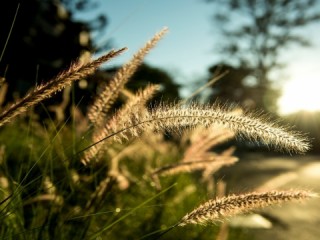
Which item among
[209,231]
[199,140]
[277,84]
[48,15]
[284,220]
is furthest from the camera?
[277,84]

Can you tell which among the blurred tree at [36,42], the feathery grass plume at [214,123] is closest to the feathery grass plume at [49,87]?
the feathery grass plume at [214,123]

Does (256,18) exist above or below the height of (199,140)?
above

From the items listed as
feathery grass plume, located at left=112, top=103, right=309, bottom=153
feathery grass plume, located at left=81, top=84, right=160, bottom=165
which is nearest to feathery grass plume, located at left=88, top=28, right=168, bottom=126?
feathery grass plume, located at left=81, top=84, right=160, bottom=165

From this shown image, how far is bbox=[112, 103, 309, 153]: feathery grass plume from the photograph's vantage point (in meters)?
1.09

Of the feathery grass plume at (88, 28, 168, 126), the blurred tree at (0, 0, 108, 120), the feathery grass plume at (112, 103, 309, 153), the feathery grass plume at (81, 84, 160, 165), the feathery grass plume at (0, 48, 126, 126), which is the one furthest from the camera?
the blurred tree at (0, 0, 108, 120)

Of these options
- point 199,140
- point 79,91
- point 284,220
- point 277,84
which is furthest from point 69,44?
point 277,84

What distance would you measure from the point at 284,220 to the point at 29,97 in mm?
Result: 3083

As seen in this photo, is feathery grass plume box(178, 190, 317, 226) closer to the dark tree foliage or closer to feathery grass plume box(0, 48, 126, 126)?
feathery grass plume box(0, 48, 126, 126)

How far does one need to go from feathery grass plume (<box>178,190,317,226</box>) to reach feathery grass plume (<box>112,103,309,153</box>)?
4.6 inches

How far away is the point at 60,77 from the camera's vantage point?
3.30ft

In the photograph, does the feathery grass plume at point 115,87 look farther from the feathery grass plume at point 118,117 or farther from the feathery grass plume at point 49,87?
the feathery grass plume at point 49,87

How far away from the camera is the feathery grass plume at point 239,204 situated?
1137 millimetres

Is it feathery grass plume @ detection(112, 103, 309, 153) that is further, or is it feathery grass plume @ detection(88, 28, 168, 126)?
feathery grass plume @ detection(88, 28, 168, 126)

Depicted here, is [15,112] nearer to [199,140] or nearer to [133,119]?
[133,119]
